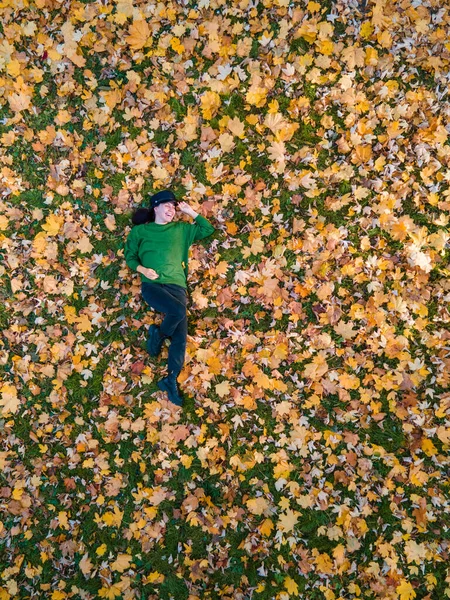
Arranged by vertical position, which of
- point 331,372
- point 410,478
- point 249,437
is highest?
point 331,372

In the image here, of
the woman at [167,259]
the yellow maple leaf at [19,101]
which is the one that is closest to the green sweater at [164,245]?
the woman at [167,259]

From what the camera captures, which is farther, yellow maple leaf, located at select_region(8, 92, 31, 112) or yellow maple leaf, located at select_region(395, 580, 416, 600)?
yellow maple leaf, located at select_region(8, 92, 31, 112)

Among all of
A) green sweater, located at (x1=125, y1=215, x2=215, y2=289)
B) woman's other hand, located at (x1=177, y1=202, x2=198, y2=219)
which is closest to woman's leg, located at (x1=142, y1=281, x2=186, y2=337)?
green sweater, located at (x1=125, y1=215, x2=215, y2=289)

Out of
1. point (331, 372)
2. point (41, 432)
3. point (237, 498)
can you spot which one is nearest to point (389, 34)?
point (331, 372)

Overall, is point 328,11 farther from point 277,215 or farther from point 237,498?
point 237,498

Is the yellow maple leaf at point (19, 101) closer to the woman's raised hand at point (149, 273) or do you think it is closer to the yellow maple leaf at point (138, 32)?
the yellow maple leaf at point (138, 32)

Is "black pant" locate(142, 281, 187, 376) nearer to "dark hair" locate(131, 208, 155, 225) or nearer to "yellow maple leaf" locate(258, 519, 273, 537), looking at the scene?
"dark hair" locate(131, 208, 155, 225)
